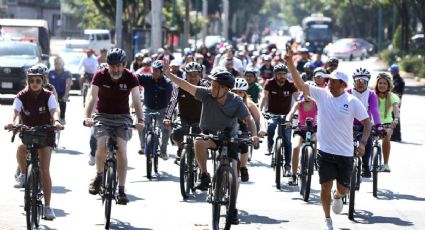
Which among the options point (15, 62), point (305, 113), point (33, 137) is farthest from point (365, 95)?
point (15, 62)

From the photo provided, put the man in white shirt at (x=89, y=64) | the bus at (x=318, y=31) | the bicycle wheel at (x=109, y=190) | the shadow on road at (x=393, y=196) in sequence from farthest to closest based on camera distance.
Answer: the bus at (x=318, y=31), the man in white shirt at (x=89, y=64), the shadow on road at (x=393, y=196), the bicycle wheel at (x=109, y=190)

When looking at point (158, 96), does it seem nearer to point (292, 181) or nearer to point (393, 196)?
point (292, 181)

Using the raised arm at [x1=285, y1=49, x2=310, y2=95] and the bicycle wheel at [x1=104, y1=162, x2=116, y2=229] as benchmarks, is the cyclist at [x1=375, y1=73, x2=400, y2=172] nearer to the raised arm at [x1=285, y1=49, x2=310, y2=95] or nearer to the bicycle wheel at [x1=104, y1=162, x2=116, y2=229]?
the raised arm at [x1=285, y1=49, x2=310, y2=95]

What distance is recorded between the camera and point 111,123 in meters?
12.4

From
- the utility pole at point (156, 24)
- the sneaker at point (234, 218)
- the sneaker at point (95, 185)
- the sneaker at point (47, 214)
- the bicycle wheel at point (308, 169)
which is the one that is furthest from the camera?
the utility pole at point (156, 24)

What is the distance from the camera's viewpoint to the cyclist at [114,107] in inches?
486

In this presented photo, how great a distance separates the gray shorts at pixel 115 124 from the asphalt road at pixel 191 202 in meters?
0.96

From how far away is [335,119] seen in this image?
1169cm

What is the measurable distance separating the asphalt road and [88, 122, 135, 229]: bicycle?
38 centimetres

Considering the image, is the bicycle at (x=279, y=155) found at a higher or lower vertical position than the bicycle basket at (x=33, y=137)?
lower

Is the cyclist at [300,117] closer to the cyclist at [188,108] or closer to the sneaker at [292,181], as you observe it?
the sneaker at [292,181]

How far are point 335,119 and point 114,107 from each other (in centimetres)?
241

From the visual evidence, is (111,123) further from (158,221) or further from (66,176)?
(66,176)

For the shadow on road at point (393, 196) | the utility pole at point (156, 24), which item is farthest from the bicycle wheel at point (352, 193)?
the utility pole at point (156, 24)
